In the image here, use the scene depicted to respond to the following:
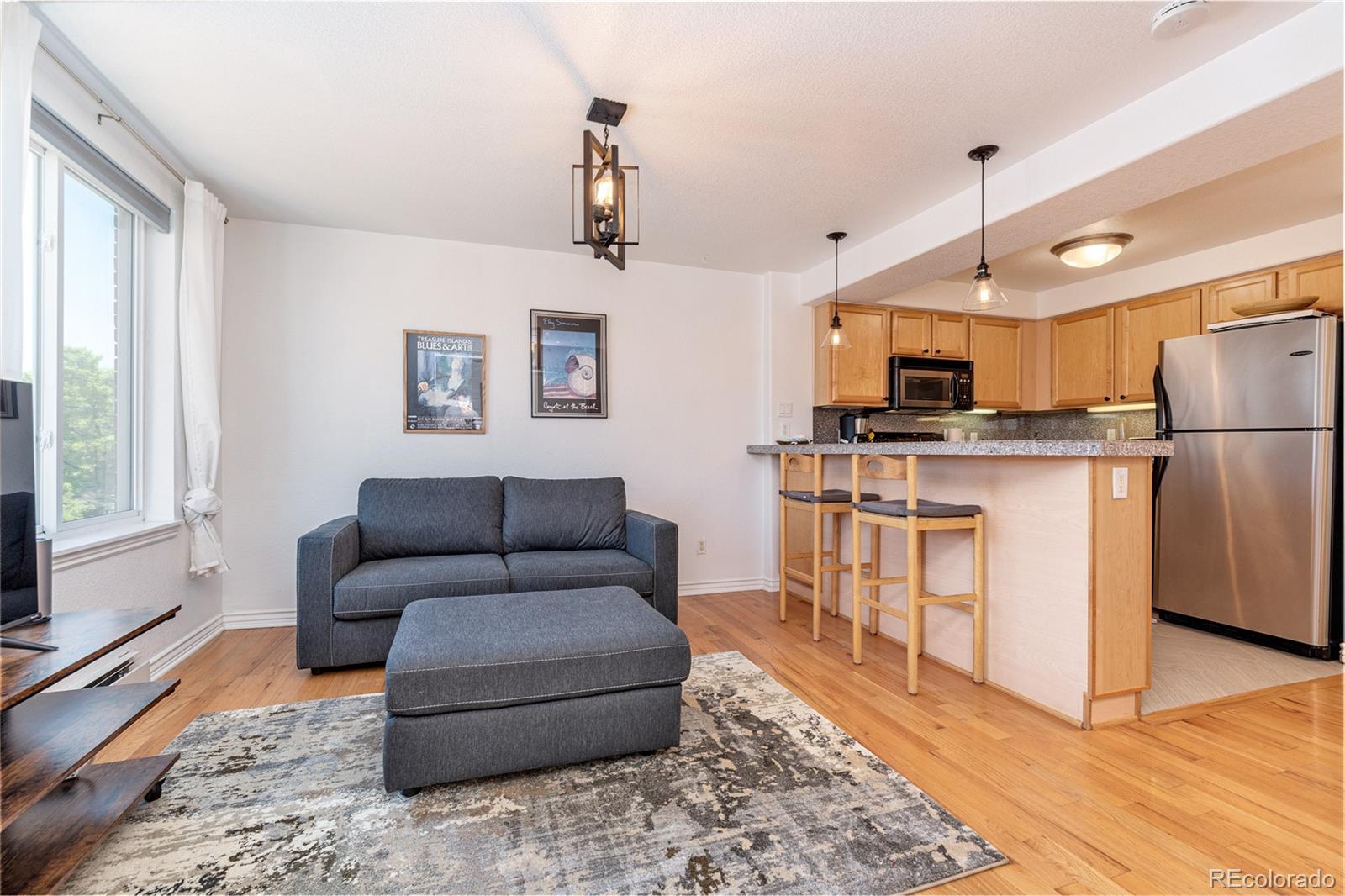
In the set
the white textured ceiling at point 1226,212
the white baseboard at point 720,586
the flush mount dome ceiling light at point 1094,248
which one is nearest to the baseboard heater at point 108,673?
the white baseboard at point 720,586

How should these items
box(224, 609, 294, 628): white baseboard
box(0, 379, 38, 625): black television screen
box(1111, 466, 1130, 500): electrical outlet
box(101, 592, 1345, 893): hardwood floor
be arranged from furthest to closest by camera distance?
1. box(224, 609, 294, 628): white baseboard
2. box(1111, 466, 1130, 500): electrical outlet
3. box(101, 592, 1345, 893): hardwood floor
4. box(0, 379, 38, 625): black television screen

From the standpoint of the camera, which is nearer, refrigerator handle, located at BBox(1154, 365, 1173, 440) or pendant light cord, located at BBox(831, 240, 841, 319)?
refrigerator handle, located at BBox(1154, 365, 1173, 440)

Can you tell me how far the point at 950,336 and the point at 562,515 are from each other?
3.38 metres

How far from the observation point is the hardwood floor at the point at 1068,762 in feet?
4.99

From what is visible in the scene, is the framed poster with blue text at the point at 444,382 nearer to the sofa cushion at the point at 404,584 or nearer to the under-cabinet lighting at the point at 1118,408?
the sofa cushion at the point at 404,584

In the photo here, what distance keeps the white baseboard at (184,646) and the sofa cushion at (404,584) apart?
32.5 inches

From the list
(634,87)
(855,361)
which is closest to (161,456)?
(634,87)

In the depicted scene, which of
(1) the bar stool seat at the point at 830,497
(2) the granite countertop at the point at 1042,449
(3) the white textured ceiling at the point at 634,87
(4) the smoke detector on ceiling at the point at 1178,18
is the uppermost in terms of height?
(3) the white textured ceiling at the point at 634,87

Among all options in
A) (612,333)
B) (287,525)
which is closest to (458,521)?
(287,525)

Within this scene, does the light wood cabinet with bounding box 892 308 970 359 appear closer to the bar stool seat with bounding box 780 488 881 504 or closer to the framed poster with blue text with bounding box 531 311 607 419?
the bar stool seat with bounding box 780 488 881 504

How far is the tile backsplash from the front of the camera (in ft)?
15.2

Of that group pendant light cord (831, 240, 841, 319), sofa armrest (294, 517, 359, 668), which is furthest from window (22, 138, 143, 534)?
pendant light cord (831, 240, 841, 319)

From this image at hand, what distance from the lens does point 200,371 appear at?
3021 mm
